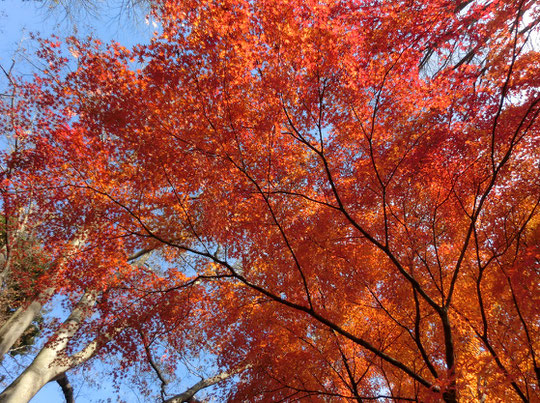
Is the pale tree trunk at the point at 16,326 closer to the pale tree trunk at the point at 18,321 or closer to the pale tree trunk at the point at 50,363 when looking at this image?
the pale tree trunk at the point at 18,321

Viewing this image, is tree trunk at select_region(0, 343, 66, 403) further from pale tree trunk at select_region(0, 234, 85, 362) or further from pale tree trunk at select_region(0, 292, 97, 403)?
pale tree trunk at select_region(0, 234, 85, 362)

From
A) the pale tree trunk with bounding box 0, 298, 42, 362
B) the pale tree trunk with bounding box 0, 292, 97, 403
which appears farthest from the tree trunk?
the pale tree trunk with bounding box 0, 298, 42, 362

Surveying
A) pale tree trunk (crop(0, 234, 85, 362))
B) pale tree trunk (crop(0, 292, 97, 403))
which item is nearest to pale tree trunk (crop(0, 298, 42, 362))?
pale tree trunk (crop(0, 234, 85, 362))

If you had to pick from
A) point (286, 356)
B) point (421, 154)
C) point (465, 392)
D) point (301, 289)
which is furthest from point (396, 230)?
point (465, 392)

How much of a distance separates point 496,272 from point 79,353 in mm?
11258

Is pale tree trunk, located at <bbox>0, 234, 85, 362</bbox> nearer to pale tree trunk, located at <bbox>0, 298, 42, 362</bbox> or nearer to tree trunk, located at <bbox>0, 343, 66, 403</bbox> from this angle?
pale tree trunk, located at <bbox>0, 298, 42, 362</bbox>

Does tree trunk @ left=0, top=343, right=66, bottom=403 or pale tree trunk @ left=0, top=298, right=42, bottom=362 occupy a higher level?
pale tree trunk @ left=0, top=298, right=42, bottom=362

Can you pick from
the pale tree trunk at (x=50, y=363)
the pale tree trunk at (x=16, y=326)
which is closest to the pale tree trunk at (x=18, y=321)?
the pale tree trunk at (x=16, y=326)

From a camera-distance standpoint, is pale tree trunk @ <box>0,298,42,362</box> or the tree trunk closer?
the tree trunk

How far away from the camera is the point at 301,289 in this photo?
7.38 metres

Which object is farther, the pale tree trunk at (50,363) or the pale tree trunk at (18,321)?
the pale tree trunk at (18,321)

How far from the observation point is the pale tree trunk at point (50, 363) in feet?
21.9

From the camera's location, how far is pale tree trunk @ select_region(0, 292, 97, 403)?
6.68m

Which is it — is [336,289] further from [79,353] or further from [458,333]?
[79,353]
